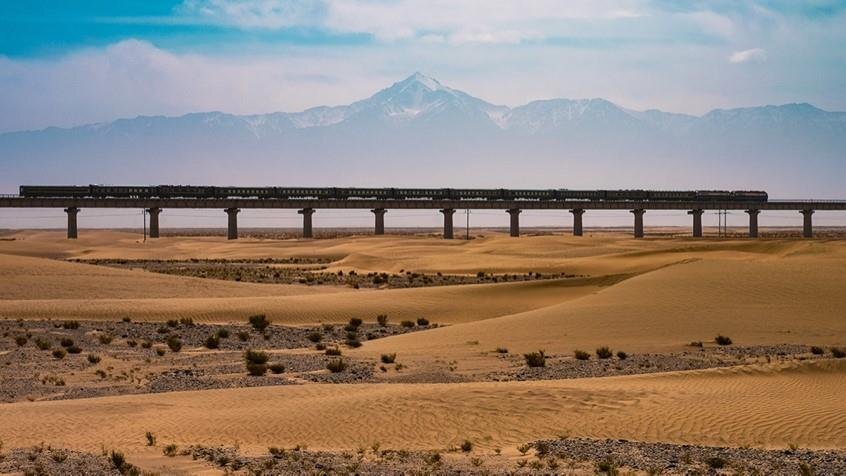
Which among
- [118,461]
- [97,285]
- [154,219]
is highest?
[154,219]

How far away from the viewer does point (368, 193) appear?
369 feet

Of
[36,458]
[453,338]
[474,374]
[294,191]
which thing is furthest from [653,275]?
[294,191]

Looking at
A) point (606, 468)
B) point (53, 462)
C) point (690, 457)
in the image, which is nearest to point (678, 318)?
point (690, 457)

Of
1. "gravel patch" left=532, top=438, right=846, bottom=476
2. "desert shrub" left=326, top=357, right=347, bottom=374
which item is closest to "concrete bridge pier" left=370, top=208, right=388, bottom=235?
"desert shrub" left=326, top=357, right=347, bottom=374

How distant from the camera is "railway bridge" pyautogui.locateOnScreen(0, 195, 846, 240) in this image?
101375 millimetres

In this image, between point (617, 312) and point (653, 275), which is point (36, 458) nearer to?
point (617, 312)

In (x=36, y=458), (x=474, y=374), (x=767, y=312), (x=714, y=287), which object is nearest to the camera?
(x=36, y=458)

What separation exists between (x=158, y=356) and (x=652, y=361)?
1262 cm

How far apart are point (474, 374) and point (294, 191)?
90.5 m

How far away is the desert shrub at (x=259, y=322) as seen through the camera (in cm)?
3159

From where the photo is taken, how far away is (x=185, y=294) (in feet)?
142

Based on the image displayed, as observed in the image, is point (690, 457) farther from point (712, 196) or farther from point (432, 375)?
point (712, 196)

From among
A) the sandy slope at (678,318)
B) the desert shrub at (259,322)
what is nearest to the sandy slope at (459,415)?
the sandy slope at (678,318)

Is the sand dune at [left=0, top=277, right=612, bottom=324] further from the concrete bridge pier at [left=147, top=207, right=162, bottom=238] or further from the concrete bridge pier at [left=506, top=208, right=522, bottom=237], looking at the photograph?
the concrete bridge pier at [left=506, top=208, right=522, bottom=237]
